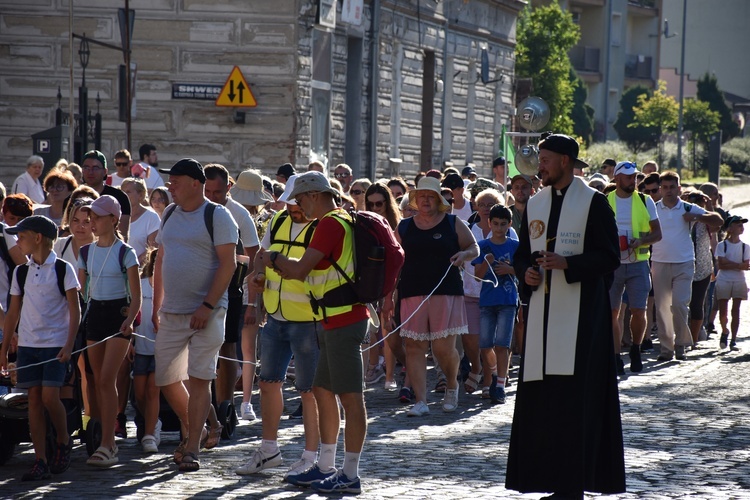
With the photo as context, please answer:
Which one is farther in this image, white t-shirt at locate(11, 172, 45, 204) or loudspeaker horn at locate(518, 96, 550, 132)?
loudspeaker horn at locate(518, 96, 550, 132)

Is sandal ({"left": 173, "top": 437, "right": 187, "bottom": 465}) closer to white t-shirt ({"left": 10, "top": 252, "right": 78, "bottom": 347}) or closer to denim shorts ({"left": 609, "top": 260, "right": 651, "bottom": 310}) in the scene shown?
white t-shirt ({"left": 10, "top": 252, "right": 78, "bottom": 347})

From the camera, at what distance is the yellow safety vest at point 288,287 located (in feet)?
28.6

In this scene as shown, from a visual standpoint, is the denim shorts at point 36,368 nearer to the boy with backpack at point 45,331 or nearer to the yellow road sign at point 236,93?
the boy with backpack at point 45,331

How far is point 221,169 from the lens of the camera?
32.9ft

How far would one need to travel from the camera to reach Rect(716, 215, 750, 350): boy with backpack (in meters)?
17.0

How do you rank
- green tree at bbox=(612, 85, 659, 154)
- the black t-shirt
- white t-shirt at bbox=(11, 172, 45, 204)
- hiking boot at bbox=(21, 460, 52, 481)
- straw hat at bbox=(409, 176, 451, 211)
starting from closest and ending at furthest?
1. hiking boot at bbox=(21, 460, 52, 481)
2. straw hat at bbox=(409, 176, 451, 211)
3. the black t-shirt
4. white t-shirt at bbox=(11, 172, 45, 204)
5. green tree at bbox=(612, 85, 659, 154)

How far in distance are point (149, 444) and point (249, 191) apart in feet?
8.57

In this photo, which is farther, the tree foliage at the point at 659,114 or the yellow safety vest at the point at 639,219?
the tree foliage at the point at 659,114

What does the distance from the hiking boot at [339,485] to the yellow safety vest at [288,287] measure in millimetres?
995

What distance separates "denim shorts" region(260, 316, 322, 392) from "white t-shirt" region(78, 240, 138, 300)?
0.99 metres

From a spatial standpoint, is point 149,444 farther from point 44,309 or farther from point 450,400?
point 450,400

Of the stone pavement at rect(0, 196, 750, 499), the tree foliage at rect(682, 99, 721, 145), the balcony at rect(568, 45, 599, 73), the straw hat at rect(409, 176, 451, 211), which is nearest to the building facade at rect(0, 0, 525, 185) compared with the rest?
the straw hat at rect(409, 176, 451, 211)

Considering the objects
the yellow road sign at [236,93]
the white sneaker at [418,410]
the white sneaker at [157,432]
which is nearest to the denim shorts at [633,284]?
the white sneaker at [418,410]

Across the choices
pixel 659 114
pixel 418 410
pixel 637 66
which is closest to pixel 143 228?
pixel 418 410
